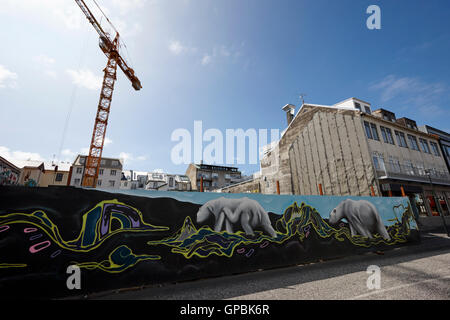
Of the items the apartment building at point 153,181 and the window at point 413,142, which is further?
the apartment building at point 153,181

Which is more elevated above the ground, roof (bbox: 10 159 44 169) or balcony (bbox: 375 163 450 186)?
roof (bbox: 10 159 44 169)

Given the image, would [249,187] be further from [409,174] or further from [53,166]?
[53,166]

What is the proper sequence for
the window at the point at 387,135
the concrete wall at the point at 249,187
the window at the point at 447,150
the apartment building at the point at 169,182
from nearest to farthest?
1. the window at the point at 387,135
2. the window at the point at 447,150
3. the concrete wall at the point at 249,187
4. the apartment building at the point at 169,182

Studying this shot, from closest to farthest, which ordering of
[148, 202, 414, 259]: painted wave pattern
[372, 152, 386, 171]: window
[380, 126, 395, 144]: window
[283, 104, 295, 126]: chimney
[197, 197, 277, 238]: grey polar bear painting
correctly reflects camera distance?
1. [148, 202, 414, 259]: painted wave pattern
2. [197, 197, 277, 238]: grey polar bear painting
3. [372, 152, 386, 171]: window
4. [380, 126, 395, 144]: window
5. [283, 104, 295, 126]: chimney

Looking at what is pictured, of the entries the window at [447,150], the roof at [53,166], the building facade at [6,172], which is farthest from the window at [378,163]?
the roof at [53,166]

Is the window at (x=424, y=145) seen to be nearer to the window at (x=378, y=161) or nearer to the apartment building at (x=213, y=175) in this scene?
the window at (x=378, y=161)

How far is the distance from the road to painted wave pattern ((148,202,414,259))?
0.77 m

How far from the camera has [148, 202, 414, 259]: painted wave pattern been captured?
5.30 metres

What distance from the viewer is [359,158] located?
15961 mm

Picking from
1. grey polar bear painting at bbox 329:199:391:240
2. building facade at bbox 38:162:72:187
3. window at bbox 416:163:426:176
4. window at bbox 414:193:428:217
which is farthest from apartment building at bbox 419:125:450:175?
building facade at bbox 38:162:72:187

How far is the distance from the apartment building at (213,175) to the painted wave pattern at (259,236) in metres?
38.3

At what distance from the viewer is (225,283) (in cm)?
504

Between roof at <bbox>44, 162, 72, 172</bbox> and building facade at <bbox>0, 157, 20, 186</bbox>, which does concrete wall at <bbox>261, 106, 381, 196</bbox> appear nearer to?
building facade at <bbox>0, 157, 20, 186</bbox>

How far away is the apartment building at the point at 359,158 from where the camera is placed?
15.8 metres
